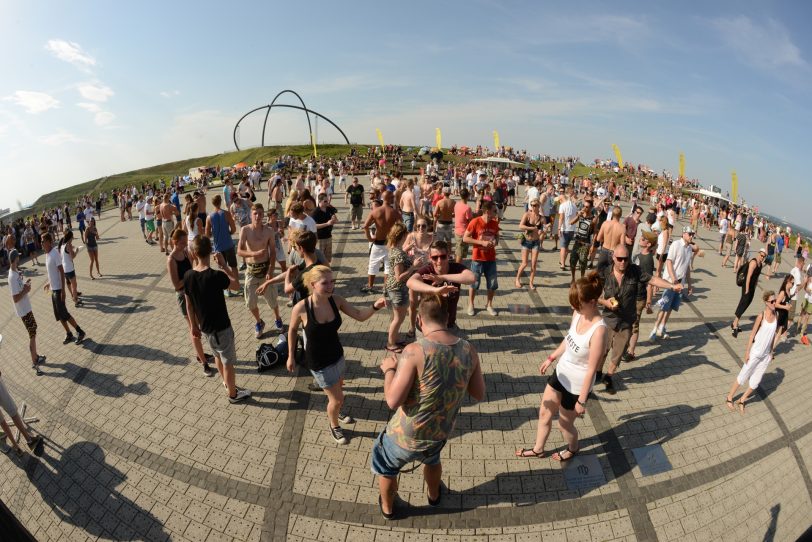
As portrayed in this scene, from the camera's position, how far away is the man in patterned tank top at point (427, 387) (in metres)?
2.74

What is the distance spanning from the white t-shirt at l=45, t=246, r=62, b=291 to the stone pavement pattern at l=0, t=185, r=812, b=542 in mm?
1127

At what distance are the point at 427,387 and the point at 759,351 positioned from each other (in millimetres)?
5067

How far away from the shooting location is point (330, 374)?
4.05m

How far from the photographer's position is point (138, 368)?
19.8 ft

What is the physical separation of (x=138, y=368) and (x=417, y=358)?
18.1 feet

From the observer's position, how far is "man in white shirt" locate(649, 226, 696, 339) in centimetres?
689

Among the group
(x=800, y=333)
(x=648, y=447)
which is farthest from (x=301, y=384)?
(x=800, y=333)

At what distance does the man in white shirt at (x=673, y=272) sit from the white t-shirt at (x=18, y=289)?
415 inches

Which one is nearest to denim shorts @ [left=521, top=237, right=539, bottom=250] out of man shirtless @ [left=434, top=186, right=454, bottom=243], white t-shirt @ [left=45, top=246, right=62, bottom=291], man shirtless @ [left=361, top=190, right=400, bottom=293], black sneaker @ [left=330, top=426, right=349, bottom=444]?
man shirtless @ [left=434, top=186, right=454, bottom=243]

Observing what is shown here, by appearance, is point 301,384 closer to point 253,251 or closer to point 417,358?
point 253,251

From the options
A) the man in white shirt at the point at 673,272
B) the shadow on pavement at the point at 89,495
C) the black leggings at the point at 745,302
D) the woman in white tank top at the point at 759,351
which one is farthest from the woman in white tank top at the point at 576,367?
the black leggings at the point at 745,302

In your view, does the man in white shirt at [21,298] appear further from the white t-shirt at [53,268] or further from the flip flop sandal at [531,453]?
the flip flop sandal at [531,453]

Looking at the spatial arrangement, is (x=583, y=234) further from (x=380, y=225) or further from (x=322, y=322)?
(x=322, y=322)

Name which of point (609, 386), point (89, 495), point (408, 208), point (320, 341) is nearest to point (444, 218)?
point (408, 208)
